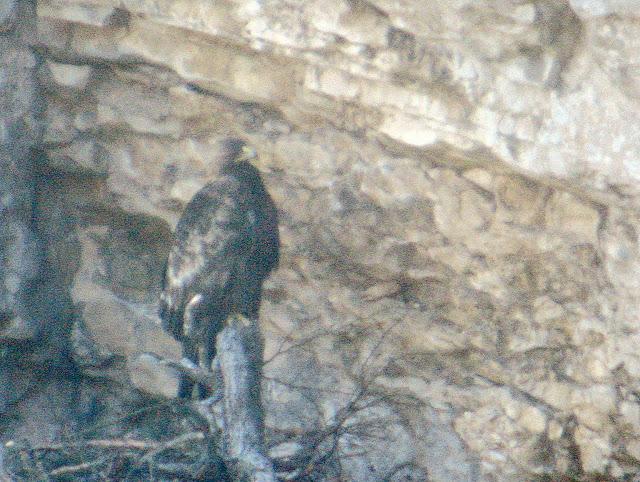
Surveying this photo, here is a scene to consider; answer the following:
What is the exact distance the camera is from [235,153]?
5012mm

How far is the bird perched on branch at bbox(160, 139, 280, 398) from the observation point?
16.3 ft

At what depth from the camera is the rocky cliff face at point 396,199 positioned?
14.1 feet

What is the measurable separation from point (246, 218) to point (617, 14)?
176cm

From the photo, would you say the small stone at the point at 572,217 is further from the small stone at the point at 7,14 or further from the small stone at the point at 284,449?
the small stone at the point at 7,14

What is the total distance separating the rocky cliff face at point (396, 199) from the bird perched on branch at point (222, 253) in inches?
9.7

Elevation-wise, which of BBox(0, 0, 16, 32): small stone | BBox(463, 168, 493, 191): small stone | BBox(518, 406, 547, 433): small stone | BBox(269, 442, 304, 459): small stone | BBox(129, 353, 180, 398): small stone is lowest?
BBox(129, 353, 180, 398): small stone

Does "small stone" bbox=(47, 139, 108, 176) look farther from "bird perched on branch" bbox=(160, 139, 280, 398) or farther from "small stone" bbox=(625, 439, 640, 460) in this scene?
"small stone" bbox=(625, 439, 640, 460)

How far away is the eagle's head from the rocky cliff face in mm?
177

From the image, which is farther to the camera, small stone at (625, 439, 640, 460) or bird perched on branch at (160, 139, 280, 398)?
bird perched on branch at (160, 139, 280, 398)

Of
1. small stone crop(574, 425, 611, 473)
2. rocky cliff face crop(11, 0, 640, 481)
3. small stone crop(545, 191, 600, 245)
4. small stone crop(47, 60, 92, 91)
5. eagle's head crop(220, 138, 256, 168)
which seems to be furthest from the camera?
A: small stone crop(47, 60, 92, 91)

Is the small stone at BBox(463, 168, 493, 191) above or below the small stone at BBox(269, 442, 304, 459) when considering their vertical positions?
above

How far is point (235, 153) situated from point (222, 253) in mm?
431

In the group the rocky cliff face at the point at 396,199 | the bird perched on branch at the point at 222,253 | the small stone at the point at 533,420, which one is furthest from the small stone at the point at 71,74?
the small stone at the point at 533,420

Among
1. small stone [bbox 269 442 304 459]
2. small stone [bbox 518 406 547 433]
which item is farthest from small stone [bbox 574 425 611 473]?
small stone [bbox 269 442 304 459]
